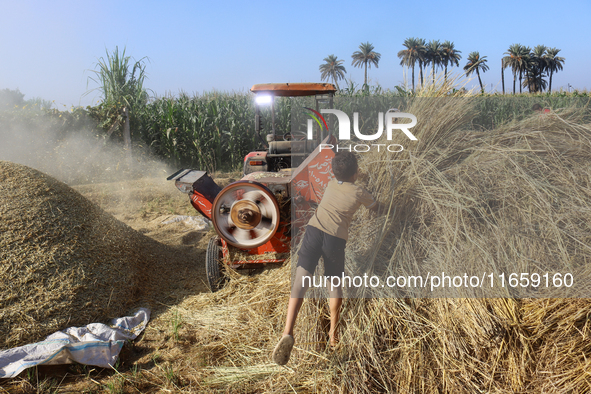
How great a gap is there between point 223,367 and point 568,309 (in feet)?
7.35

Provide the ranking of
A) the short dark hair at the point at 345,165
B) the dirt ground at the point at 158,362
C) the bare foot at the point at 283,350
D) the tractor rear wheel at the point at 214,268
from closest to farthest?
the bare foot at the point at 283,350 < the short dark hair at the point at 345,165 < the dirt ground at the point at 158,362 < the tractor rear wheel at the point at 214,268

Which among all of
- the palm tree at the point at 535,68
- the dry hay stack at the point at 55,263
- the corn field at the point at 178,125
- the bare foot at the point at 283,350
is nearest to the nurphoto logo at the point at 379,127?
the bare foot at the point at 283,350

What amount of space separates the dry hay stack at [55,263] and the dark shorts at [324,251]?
2.01m

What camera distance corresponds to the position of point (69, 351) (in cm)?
279

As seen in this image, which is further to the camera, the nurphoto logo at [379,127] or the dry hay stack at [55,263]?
the dry hay stack at [55,263]

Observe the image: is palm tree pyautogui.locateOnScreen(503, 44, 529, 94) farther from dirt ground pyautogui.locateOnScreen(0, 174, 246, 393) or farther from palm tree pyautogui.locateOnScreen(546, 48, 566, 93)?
dirt ground pyautogui.locateOnScreen(0, 174, 246, 393)

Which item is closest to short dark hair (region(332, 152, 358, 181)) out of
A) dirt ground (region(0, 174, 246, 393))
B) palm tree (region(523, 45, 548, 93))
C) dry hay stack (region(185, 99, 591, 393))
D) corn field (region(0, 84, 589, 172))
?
dry hay stack (region(185, 99, 591, 393))

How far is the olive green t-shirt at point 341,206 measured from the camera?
2.50 m

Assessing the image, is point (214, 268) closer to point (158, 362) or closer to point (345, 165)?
point (158, 362)

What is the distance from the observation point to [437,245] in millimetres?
2615

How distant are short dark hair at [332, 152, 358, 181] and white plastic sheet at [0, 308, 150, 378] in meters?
2.07

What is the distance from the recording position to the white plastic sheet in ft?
8.83

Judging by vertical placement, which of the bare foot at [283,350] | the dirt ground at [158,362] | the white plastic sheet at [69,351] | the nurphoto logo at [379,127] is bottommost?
the dirt ground at [158,362]

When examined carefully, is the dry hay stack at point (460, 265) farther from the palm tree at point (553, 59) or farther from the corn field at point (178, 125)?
the palm tree at point (553, 59)
